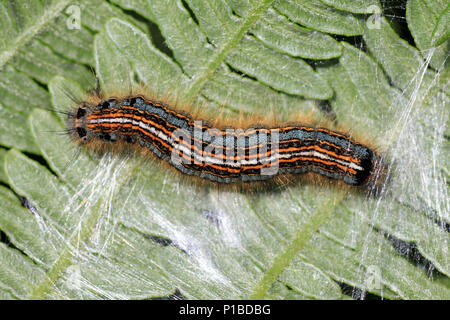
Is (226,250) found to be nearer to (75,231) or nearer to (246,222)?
(246,222)

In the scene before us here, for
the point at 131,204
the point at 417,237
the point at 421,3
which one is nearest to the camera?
the point at 421,3

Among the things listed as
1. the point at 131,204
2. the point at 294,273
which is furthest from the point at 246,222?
the point at 131,204

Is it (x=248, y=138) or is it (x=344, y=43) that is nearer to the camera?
(x=344, y=43)

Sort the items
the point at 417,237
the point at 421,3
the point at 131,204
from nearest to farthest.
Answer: the point at 421,3 → the point at 417,237 → the point at 131,204

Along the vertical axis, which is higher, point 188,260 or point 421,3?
point 421,3
